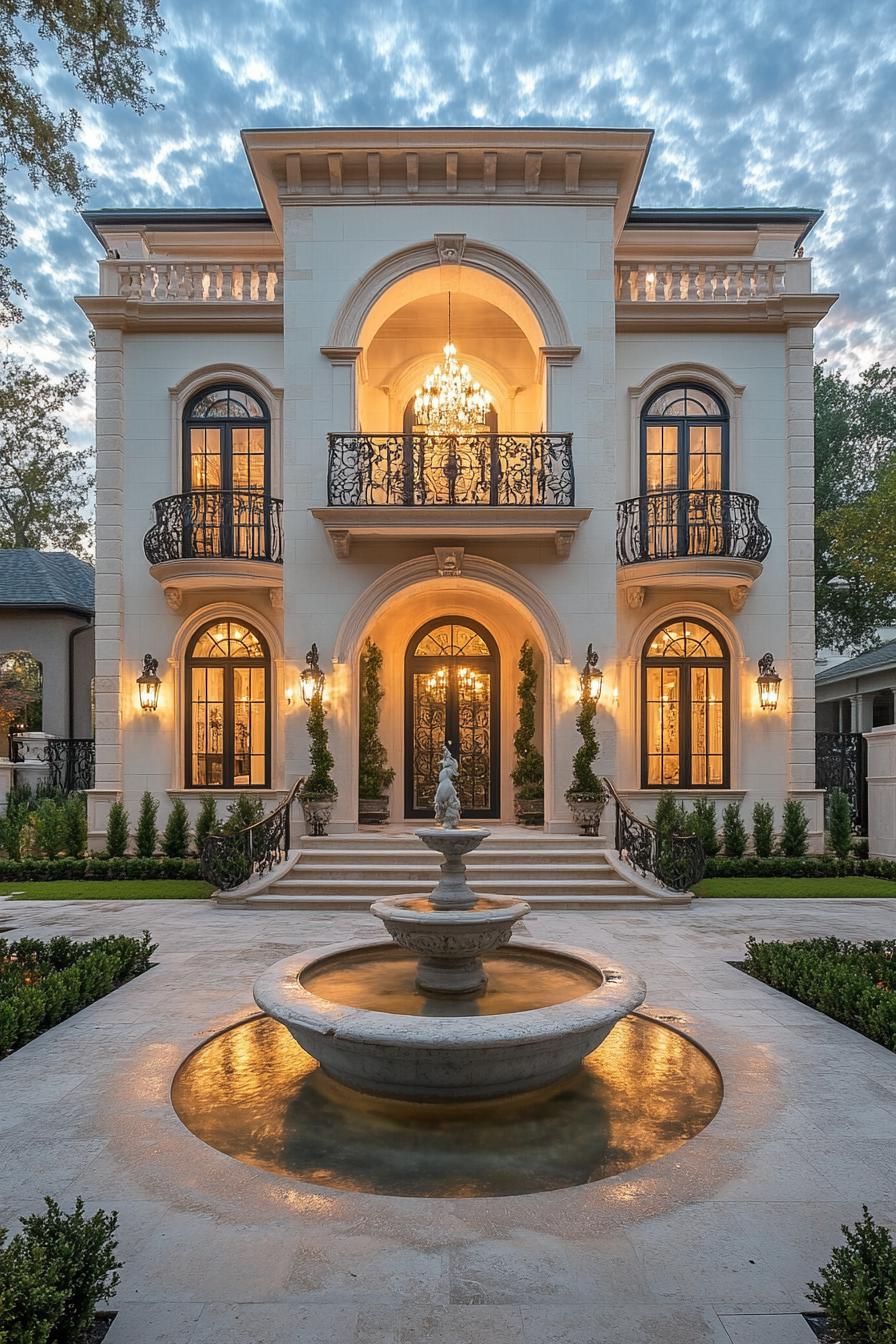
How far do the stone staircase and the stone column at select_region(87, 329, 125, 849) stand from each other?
397 cm

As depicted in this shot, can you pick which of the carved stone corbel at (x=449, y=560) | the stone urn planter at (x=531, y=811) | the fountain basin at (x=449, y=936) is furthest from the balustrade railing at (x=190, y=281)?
the fountain basin at (x=449, y=936)

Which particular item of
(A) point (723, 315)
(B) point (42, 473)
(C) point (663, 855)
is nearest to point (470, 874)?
(C) point (663, 855)

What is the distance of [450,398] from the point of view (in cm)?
1209

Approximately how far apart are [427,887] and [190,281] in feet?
36.7

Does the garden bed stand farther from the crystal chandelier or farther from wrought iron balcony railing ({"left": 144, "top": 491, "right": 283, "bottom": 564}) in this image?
wrought iron balcony railing ({"left": 144, "top": 491, "right": 283, "bottom": 564})

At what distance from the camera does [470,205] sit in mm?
13688

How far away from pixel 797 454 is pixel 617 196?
17.5 feet

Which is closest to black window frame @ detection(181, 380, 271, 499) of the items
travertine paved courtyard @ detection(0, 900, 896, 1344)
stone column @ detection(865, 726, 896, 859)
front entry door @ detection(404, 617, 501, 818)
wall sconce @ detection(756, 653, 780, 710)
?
front entry door @ detection(404, 617, 501, 818)

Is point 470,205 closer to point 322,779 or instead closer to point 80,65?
point 80,65

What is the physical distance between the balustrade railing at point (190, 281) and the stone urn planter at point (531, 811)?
32.3 feet

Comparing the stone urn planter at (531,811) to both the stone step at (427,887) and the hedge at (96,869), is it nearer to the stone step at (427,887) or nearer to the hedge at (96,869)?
the stone step at (427,887)

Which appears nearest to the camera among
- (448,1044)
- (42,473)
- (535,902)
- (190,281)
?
(448,1044)

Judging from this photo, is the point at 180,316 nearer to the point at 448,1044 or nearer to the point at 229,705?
the point at 229,705

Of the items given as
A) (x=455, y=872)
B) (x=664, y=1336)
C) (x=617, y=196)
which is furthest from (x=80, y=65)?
(x=617, y=196)
